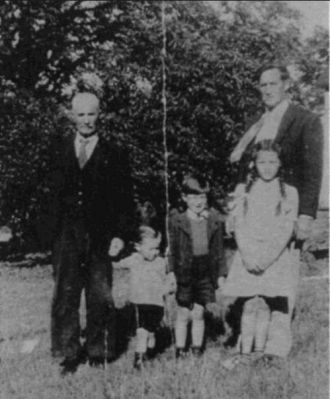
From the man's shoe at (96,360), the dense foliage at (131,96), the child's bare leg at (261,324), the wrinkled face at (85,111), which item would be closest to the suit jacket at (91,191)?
the wrinkled face at (85,111)

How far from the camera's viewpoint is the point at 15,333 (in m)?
5.96

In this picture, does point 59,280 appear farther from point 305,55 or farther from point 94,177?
point 305,55

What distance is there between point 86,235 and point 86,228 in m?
0.05

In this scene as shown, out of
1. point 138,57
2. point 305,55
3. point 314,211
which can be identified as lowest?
point 314,211

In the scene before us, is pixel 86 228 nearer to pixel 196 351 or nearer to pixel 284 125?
pixel 196 351

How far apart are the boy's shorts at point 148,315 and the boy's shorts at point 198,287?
7.8 inches

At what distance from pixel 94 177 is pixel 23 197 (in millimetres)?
7242

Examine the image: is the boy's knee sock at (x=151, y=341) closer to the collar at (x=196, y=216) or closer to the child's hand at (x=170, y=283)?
the child's hand at (x=170, y=283)

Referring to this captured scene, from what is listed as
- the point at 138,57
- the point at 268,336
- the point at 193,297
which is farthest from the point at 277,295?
the point at 138,57

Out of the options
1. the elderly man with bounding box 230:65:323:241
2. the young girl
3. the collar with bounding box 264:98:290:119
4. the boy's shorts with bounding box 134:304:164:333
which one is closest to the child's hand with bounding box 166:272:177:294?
the boy's shorts with bounding box 134:304:164:333

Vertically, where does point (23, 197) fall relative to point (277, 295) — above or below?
above

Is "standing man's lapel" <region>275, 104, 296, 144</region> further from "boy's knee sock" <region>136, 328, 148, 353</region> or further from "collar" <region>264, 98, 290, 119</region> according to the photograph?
"boy's knee sock" <region>136, 328, 148, 353</region>

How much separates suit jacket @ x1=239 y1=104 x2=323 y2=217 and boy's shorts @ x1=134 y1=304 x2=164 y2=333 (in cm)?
126

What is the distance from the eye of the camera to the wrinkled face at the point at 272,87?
183 inches
